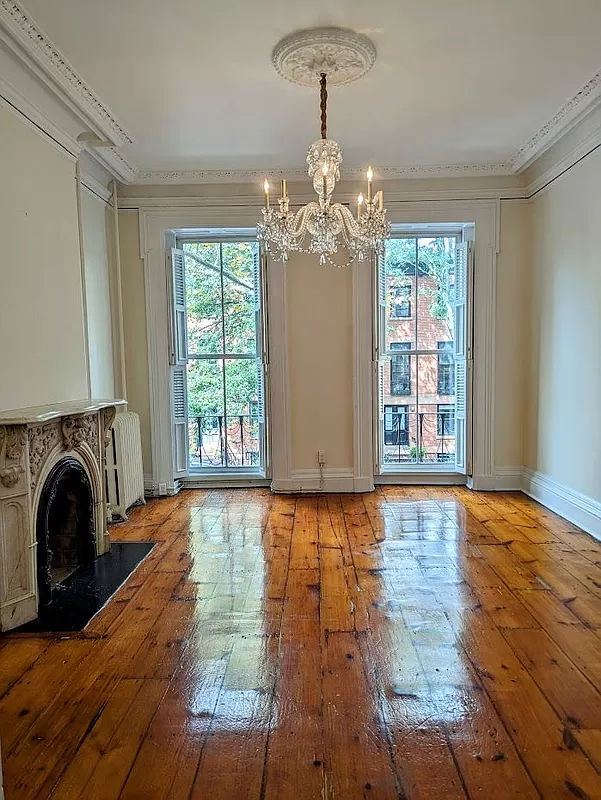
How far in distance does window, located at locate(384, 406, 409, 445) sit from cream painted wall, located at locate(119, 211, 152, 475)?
235cm

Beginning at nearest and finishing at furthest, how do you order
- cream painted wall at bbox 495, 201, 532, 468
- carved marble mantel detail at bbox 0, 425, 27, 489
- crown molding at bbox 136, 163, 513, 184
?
carved marble mantel detail at bbox 0, 425, 27, 489, crown molding at bbox 136, 163, 513, 184, cream painted wall at bbox 495, 201, 532, 468

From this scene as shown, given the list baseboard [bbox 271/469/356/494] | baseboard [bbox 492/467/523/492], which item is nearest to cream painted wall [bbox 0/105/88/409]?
baseboard [bbox 271/469/356/494]

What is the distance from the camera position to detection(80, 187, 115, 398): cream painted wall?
452cm

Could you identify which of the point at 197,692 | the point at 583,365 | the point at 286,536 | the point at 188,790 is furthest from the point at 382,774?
the point at 583,365

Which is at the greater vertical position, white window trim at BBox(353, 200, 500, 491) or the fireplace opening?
white window trim at BBox(353, 200, 500, 491)

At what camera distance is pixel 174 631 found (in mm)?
2645

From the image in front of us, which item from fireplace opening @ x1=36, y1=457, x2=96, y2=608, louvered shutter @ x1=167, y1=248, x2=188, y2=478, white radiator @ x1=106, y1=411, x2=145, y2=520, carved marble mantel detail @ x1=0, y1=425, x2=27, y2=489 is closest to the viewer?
carved marble mantel detail @ x1=0, y1=425, x2=27, y2=489

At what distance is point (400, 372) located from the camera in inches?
223

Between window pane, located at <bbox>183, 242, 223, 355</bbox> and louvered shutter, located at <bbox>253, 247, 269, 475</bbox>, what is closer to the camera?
louvered shutter, located at <bbox>253, 247, 269, 475</bbox>

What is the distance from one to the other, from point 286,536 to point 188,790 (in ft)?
8.01

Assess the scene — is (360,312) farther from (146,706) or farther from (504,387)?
(146,706)

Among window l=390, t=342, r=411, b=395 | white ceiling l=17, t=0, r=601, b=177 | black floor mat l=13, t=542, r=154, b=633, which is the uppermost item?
white ceiling l=17, t=0, r=601, b=177

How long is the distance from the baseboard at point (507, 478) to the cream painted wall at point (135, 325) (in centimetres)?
335

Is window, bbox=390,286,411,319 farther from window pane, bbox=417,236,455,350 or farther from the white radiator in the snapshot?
the white radiator
